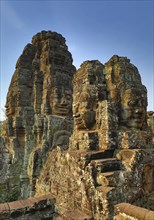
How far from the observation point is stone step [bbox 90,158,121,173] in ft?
11.7

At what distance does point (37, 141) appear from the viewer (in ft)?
42.4

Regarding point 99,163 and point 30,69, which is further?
point 30,69

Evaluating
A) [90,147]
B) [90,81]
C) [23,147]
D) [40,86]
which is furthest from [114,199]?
[40,86]

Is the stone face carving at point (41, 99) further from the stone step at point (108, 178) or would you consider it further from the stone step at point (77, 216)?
the stone step at point (108, 178)

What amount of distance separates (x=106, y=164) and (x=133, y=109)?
1590 mm

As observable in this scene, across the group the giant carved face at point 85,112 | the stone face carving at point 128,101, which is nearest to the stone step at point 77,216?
A: the stone face carving at point 128,101

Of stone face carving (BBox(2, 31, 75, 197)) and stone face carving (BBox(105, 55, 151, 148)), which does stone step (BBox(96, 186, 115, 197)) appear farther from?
stone face carving (BBox(2, 31, 75, 197))

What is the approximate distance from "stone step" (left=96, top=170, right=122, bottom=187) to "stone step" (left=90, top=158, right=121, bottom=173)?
0.14m

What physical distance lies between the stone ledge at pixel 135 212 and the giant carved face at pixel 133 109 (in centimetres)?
217

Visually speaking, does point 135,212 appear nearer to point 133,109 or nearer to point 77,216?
point 77,216

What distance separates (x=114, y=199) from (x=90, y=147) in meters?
1.33

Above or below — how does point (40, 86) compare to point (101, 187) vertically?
above

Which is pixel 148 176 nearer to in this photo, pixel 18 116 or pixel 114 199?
pixel 114 199

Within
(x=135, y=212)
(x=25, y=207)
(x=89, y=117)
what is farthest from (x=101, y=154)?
(x=25, y=207)
